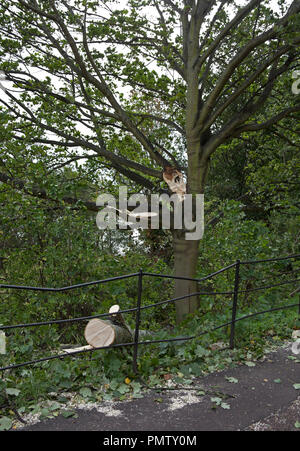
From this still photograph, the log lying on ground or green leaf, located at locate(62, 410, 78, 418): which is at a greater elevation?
the log lying on ground

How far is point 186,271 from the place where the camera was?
29.2 feet

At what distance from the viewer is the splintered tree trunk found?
885 centimetres

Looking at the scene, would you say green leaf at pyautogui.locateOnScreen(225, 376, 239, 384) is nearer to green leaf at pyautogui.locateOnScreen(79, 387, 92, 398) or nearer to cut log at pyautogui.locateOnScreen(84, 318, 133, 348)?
cut log at pyautogui.locateOnScreen(84, 318, 133, 348)

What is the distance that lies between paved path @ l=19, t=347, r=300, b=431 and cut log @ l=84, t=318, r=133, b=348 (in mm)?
779

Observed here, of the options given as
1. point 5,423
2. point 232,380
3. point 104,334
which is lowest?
point 232,380

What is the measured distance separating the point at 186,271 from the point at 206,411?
508 centimetres

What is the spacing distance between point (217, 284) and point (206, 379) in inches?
137

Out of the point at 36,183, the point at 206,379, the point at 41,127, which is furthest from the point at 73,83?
the point at 206,379

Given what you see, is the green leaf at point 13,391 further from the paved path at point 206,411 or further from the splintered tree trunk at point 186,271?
the splintered tree trunk at point 186,271

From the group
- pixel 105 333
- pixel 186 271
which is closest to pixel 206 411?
pixel 105 333

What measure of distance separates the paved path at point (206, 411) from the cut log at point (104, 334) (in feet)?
2.55

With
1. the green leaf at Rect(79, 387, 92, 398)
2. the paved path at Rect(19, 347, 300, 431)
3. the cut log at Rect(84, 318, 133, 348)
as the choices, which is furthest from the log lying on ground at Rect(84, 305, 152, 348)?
the paved path at Rect(19, 347, 300, 431)

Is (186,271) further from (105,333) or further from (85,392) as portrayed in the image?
(85,392)

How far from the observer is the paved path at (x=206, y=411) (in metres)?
3.58
